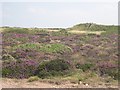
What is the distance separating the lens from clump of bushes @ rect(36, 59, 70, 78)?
1750 cm

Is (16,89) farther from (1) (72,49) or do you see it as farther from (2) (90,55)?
(1) (72,49)

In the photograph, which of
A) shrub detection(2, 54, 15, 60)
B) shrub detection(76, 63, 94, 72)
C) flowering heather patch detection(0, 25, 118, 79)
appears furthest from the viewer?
shrub detection(2, 54, 15, 60)

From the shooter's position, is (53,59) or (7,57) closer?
(53,59)

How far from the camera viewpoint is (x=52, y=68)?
1802cm

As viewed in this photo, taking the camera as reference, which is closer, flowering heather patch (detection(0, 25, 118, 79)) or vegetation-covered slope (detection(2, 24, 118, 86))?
vegetation-covered slope (detection(2, 24, 118, 86))

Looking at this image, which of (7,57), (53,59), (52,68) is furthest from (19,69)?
(7,57)

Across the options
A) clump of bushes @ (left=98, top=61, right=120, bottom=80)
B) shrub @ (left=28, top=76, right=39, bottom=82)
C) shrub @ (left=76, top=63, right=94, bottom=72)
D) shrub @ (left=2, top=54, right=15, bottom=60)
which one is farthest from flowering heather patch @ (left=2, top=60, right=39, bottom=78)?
clump of bushes @ (left=98, top=61, right=120, bottom=80)

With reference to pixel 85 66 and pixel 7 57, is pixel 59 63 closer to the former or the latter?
pixel 85 66

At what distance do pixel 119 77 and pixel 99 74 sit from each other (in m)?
1.32

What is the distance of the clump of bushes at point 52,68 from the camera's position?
57.4ft

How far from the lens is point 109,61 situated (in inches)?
832

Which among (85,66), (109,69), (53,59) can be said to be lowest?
(109,69)

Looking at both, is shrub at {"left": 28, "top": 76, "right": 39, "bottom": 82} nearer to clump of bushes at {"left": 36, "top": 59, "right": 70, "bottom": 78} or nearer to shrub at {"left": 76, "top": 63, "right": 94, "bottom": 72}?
clump of bushes at {"left": 36, "top": 59, "right": 70, "bottom": 78}

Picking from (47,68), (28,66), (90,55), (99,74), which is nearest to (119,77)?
(99,74)
